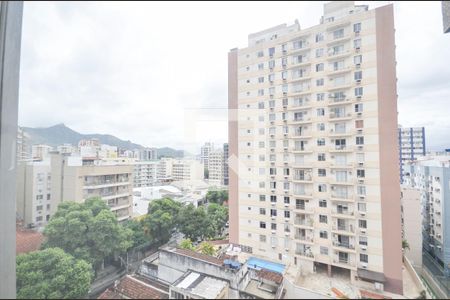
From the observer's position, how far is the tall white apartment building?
2639 mm

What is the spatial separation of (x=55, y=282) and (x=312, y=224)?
312 centimetres

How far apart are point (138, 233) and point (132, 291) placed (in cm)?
236

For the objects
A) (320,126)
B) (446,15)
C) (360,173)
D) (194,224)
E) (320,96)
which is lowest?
(194,224)

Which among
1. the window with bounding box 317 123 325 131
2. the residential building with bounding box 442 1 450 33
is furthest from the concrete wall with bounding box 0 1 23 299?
the window with bounding box 317 123 325 131

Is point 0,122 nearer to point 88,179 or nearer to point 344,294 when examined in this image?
point 88,179

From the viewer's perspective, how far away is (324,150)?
2975 millimetres

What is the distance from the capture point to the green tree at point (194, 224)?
16.1ft

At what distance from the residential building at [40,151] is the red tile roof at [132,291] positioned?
152 cm

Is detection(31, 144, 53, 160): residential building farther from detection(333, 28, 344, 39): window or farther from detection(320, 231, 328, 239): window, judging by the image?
detection(333, 28, 344, 39): window

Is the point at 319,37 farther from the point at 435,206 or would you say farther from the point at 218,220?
the point at 435,206

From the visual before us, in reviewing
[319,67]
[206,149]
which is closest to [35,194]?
[206,149]

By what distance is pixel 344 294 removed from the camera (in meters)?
1.54

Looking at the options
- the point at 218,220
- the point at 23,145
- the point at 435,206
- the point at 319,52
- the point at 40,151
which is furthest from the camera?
the point at 218,220

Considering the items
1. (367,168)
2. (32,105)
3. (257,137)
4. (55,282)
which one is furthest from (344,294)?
(32,105)
